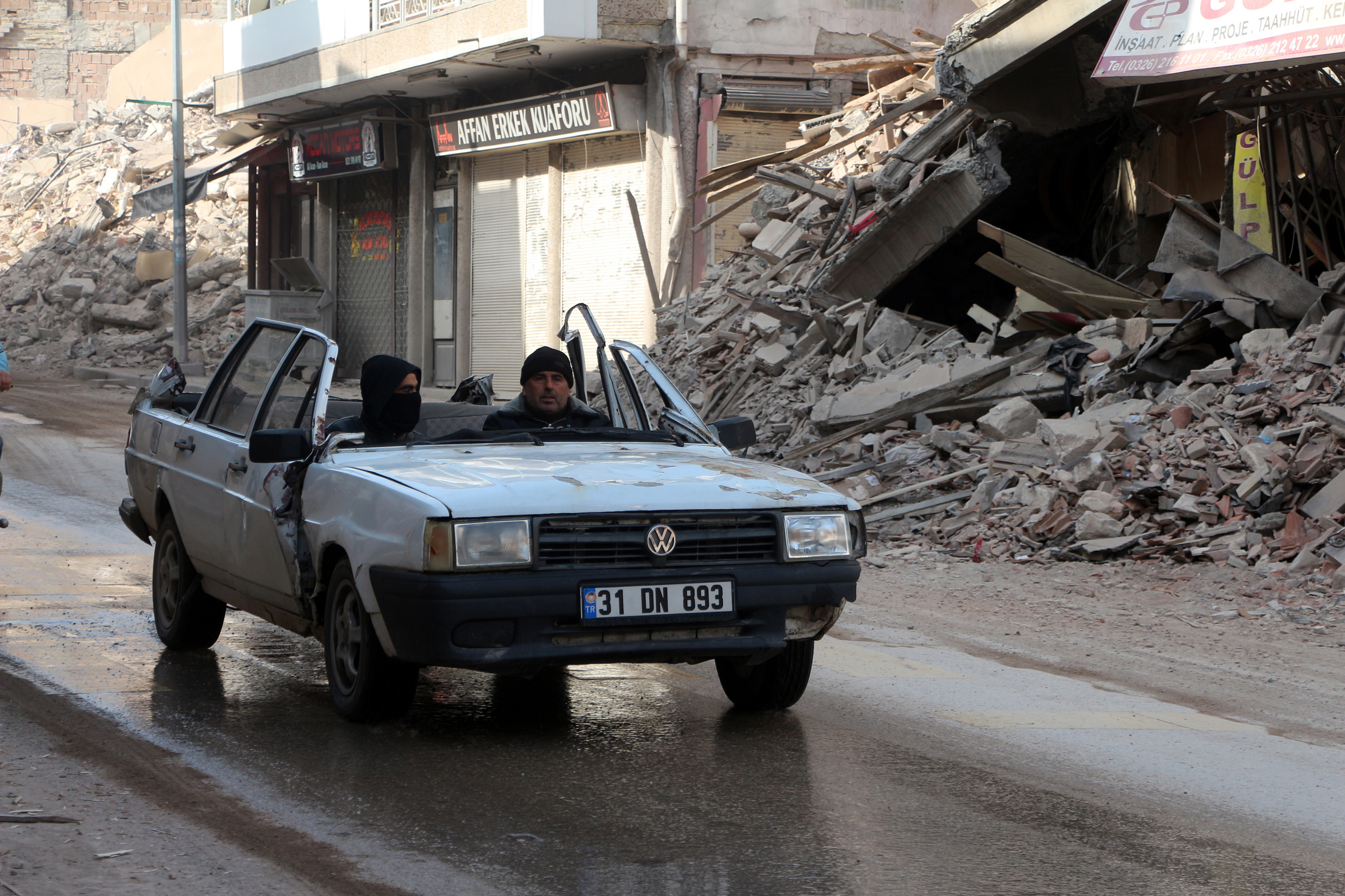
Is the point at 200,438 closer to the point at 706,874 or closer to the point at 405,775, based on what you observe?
the point at 405,775

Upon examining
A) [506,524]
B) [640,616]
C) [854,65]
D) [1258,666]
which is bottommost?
[1258,666]

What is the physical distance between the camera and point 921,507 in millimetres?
11250

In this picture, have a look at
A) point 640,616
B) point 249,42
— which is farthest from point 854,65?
point 640,616

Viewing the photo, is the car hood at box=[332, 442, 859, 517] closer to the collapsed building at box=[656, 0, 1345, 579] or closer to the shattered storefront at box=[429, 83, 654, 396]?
the collapsed building at box=[656, 0, 1345, 579]

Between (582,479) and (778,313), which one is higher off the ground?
(778,313)

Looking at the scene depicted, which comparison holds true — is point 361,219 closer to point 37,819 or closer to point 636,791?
point 636,791

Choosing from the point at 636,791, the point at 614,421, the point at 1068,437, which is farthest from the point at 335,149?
the point at 636,791

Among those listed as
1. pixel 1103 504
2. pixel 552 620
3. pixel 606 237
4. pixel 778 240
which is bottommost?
pixel 1103 504

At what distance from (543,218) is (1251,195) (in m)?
12.6

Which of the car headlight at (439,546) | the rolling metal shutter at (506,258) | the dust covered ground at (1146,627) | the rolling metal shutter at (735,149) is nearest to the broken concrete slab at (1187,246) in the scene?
the dust covered ground at (1146,627)

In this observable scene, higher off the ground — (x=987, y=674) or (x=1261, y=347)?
(x=1261, y=347)

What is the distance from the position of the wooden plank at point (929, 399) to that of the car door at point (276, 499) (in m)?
7.25

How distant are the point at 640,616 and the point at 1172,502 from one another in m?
6.09

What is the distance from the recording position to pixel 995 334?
14586 millimetres
